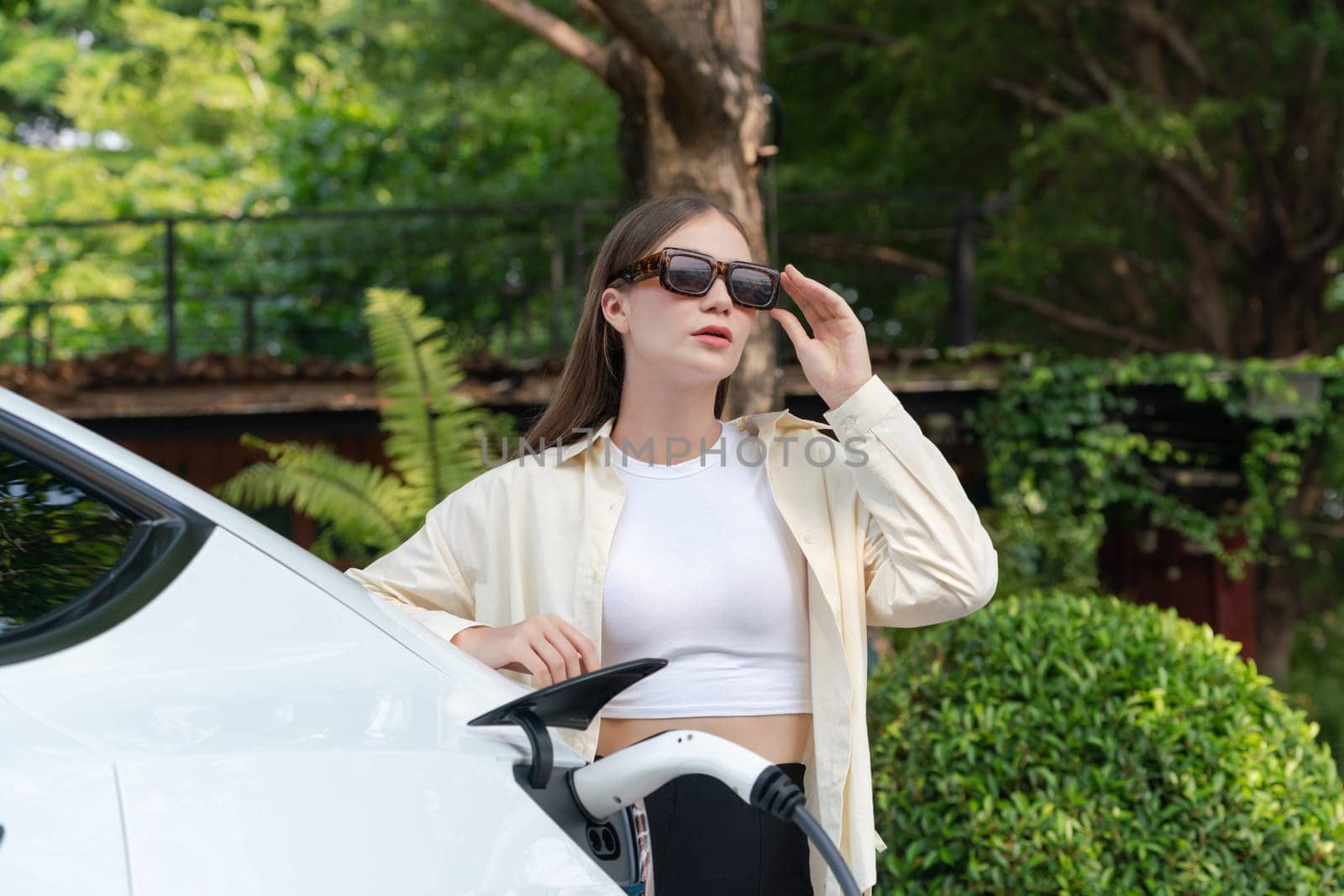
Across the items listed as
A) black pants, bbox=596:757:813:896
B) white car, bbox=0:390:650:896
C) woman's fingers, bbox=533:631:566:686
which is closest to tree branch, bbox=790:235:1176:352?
black pants, bbox=596:757:813:896

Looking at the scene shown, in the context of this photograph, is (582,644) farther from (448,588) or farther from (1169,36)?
(1169,36)

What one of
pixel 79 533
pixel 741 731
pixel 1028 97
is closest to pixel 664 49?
pixel 741 731

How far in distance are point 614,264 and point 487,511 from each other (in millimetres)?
444

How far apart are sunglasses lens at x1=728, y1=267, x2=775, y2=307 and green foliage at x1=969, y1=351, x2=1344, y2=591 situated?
212 inches

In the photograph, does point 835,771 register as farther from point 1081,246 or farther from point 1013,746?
point 1081,246

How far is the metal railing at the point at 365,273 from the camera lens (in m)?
11.1

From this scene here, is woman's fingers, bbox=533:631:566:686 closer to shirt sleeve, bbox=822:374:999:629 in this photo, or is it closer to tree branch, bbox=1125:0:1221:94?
shirt sleeve, bbox=822:374:999:629

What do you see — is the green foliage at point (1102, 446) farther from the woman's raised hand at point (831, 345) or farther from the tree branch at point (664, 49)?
Result: the woman's raised hand at point (831, 345)

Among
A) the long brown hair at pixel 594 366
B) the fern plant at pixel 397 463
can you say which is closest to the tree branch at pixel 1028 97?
the fern plant at pixel 397 463

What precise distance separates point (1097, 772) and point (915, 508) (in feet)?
6.76

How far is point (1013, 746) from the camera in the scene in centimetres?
354

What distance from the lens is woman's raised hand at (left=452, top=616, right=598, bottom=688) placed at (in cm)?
162

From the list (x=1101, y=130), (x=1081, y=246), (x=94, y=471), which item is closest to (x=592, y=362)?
(x=94, y=471)

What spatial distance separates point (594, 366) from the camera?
83.4 inches
